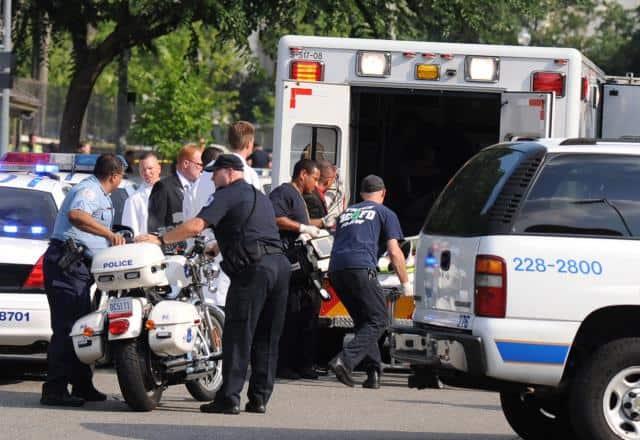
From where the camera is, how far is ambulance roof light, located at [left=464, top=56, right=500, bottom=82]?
44.6 ft

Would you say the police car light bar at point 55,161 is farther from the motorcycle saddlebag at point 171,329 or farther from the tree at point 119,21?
the tree at point 119,21

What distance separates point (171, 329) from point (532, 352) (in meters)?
2.95

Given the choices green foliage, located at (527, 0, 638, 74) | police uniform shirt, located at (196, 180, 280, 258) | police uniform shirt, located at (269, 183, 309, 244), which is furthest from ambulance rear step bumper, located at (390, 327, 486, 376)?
green foliage, located at (527, 0, 638, 74)

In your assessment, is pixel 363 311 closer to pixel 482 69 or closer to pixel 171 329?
pixel 171 329

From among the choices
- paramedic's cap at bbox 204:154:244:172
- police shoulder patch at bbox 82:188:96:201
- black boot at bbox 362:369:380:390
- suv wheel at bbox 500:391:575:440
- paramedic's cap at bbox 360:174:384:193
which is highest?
paramedic's cap at bbox 204:154:244:172

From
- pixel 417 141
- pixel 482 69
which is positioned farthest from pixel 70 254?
pixel 417 141

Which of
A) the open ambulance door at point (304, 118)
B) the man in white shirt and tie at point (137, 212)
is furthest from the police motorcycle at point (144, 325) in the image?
the open ambulance door at point (304, 118)

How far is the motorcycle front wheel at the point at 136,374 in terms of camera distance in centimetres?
991

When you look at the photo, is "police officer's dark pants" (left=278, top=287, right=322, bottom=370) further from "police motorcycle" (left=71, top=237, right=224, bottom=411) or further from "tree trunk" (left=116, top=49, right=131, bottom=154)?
"tree trunk" (left=116, top=49, right=131, bottom=154)

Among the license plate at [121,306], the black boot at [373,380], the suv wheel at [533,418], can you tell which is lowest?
the black boot at [373,380]

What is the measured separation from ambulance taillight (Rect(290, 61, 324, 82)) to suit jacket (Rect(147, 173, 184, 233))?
61.8 inches

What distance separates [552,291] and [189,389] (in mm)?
3720

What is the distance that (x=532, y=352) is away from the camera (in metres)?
7.98

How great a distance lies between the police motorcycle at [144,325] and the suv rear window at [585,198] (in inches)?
118
